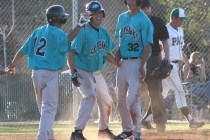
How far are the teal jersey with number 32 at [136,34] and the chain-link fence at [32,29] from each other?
3329mm

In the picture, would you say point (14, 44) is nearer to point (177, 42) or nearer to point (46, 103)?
point (177, 42)

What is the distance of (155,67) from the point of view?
1218 cm

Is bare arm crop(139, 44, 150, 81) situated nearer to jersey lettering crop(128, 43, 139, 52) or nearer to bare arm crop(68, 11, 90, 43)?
jersey lettering crop(128, 43, 139, 52)

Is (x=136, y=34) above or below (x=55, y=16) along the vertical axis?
below

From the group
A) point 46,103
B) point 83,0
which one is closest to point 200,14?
point 83,0

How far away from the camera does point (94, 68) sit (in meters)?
10.4

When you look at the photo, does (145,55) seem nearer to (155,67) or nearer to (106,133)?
(106,133)

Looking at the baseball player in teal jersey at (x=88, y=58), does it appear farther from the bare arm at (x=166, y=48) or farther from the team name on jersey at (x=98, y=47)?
the bare arm at (x=166, y=48)

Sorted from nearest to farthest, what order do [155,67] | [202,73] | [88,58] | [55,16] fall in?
[55,16], [88,58], [155,67], [202,73]

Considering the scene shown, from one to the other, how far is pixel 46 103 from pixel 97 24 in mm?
1596

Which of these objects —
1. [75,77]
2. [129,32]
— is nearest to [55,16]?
[75,77]

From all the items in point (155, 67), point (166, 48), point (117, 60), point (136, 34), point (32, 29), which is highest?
point (136, 34)

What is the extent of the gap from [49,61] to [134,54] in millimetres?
1280

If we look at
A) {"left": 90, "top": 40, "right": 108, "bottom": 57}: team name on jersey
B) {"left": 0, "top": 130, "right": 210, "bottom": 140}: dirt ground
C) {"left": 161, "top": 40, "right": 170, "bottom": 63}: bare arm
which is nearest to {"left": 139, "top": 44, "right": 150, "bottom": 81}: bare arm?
{"left": 90, "top": 40, "right": 108, "bottom": 57}: team name on jersey
